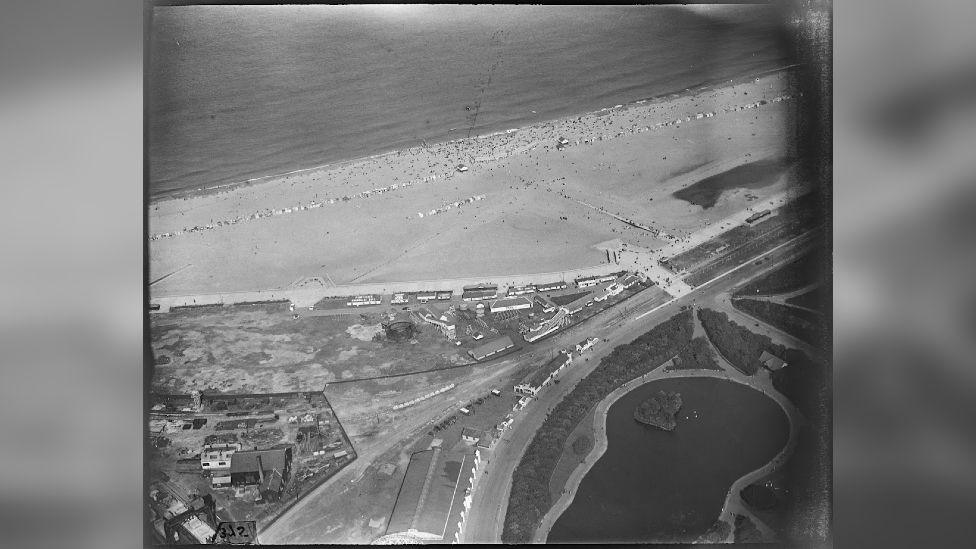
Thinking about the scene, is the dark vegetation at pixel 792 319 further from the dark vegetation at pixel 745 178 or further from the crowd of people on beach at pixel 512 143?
the crowd of people on beach at pixel 512 143

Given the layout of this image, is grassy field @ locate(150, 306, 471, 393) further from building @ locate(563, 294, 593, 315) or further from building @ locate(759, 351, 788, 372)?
building @ locate(759, 351, 788, 372)

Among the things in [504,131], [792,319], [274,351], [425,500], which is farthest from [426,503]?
[792,319]

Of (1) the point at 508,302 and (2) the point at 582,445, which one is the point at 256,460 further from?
(2) the point at 582,445

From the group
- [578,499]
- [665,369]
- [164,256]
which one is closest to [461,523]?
[578,499]
